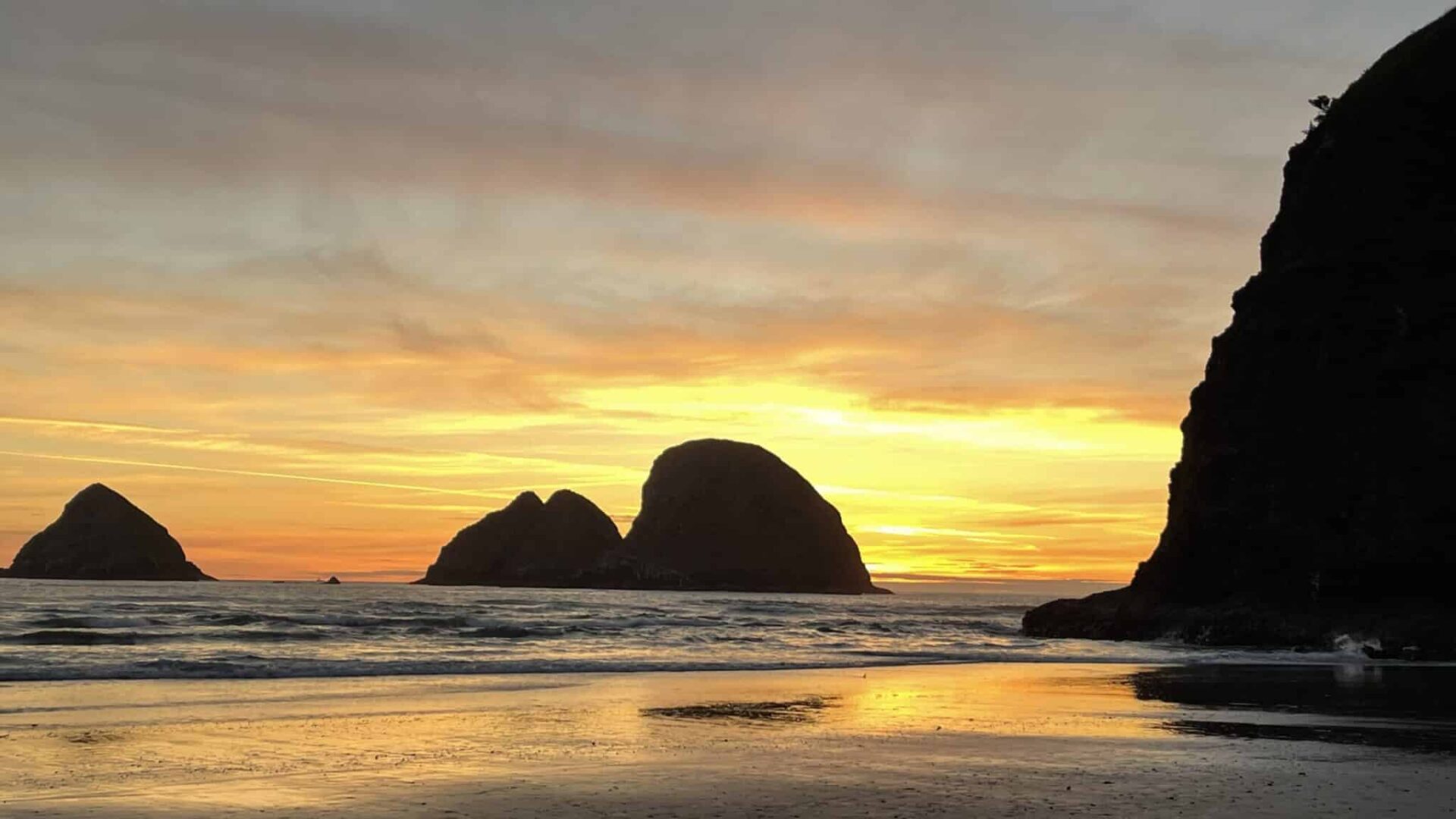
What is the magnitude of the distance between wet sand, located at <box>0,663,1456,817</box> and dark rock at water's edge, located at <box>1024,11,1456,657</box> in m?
18.9

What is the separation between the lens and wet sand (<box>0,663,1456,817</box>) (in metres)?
11.2

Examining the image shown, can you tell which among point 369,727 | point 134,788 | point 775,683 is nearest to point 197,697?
point 369,727

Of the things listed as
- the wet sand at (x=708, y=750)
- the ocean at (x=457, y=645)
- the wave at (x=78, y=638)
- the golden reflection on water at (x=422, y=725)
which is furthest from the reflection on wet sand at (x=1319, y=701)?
the wave at (x=78, y=638)

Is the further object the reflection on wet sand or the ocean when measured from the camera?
the ocean

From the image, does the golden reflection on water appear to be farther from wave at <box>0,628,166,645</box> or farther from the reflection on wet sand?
wave at <box>0,628,166,645</box>

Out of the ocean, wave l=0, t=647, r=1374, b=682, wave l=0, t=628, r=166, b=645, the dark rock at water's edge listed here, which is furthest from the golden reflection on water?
the dark rock at water's edge

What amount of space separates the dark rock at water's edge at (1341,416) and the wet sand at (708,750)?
18931 mm

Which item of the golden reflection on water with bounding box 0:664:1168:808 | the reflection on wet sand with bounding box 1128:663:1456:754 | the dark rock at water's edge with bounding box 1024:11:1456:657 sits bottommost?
the golden reflection on water with bounding box 0:664:1168:808

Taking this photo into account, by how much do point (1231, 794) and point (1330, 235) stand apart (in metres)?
44.2

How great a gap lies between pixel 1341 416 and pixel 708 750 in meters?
39.6

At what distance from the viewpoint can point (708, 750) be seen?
15.0 metres

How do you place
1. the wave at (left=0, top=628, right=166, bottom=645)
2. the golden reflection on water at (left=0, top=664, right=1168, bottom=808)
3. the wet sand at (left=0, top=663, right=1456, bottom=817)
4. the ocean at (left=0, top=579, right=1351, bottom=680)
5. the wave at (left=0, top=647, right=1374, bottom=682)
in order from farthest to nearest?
1. the wave at (left=0, top=628, right=166, bottom=645)
2. the ocean at (left=0, top=579, right=1351, bottom=680)
3. the wave at (left=0, top=647, right=1374, bottom=682)
4. the golden reflection on water at (left=0, top=664, right=1168, bottom=808)
5. the wet sand at (left=0, top=663, right=1456, bottom=817)

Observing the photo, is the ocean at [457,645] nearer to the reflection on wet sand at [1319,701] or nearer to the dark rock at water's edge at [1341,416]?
the dark rock at water's edge at [1341,416]

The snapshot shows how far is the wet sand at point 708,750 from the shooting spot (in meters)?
11.2
